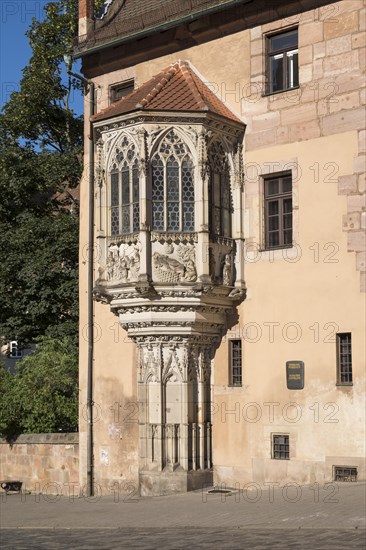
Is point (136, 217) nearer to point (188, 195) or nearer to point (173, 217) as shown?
point (173, 217)

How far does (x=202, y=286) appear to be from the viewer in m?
20.6

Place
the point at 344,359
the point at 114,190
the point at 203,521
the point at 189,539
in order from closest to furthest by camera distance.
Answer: the point at 189,539 → the point at 203,521 → the point at 344,359 → the point at 114,190

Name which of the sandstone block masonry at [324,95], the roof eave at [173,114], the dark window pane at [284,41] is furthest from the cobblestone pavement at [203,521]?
the dark window pane at [284,41]

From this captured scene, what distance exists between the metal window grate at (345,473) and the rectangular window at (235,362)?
9.79 feet

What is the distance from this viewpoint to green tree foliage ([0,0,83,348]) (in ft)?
101

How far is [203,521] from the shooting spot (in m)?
17.3

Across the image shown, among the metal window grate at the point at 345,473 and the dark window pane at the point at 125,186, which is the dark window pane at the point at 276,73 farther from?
A: the metal window grate at the point at 345,473

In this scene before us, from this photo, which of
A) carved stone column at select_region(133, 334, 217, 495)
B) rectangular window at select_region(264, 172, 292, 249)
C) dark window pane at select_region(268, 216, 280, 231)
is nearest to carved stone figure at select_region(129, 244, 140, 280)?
carved stone column at select_region(133, 334, 217, 495)

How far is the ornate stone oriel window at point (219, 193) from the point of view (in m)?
21.2

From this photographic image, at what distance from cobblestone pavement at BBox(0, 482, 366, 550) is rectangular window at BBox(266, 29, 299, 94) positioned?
27.1 feet

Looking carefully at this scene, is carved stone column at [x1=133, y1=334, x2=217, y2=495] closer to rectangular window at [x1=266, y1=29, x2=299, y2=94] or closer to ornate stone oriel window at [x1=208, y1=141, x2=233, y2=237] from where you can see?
ornate stone oriel window at [x1=208, y1=141, x2=233, y2=237]

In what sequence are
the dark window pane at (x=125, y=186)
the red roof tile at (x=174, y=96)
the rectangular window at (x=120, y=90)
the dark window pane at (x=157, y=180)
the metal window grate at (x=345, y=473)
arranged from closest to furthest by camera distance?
the metal window grate at (x=345, y=473) < the dark window pane at (x=157, y=180) < the red roof tile at (x=174, y=96) < the dark window pane at (x=125, y=186) < the rectangular window at (x=120, y=90)

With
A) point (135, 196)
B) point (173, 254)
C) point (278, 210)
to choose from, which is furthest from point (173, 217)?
point (278, 210)

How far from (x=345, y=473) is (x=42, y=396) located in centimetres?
988
